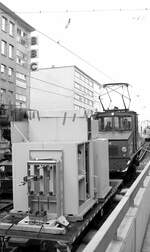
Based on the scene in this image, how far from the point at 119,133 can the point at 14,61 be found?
1677 inches

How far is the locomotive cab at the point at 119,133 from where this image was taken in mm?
12922

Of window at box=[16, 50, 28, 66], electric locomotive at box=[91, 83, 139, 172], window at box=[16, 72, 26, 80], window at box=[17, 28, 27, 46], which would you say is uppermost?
window at box=[17, 28, 27, 46]

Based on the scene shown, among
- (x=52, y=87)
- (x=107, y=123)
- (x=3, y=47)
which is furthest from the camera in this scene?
(x=52, y=87)

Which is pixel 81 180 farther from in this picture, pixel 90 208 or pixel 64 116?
pixel 64 116

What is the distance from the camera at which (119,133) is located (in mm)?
13719

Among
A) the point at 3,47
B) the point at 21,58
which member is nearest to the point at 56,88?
the point at 21,58

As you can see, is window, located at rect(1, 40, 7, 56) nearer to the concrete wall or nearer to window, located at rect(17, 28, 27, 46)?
window, located at rect(17, 28, 27, 46)

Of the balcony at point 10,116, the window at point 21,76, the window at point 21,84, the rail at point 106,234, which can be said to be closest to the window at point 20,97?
the window at point 21,84

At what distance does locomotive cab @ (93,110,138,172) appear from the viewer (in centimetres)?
1292

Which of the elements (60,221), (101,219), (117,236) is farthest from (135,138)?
(117,236)

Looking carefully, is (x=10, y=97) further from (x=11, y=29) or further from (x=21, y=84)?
(x=11, y=29)

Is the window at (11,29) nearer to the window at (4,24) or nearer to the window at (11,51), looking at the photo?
the window at (4,24)

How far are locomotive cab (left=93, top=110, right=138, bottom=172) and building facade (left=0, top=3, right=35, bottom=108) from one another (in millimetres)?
35183

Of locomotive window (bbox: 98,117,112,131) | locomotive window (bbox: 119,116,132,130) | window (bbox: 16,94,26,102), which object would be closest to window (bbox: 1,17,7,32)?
window (bbox: 16,94,26,102)
